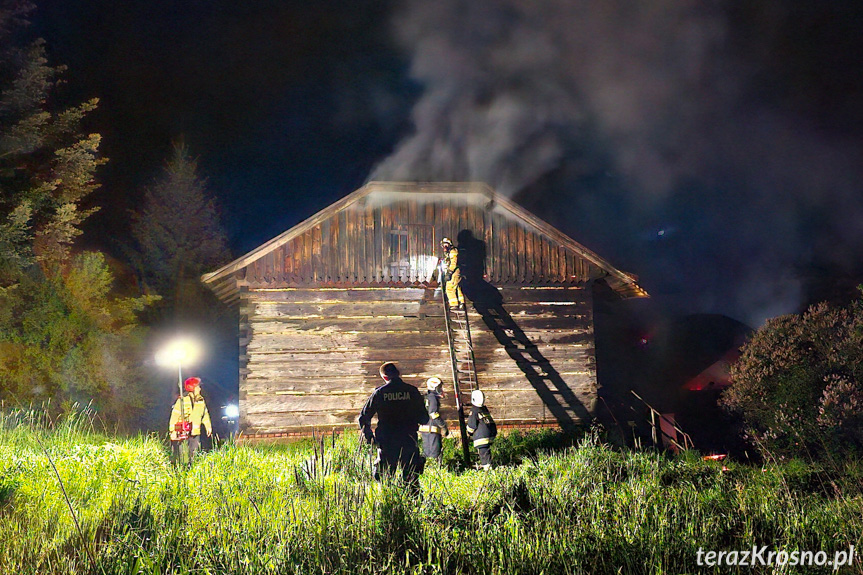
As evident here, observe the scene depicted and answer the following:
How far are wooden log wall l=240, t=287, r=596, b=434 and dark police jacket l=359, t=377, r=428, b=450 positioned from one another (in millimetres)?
4461

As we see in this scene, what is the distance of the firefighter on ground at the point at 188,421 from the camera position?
9.48 metres

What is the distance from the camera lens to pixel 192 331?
21.2 m

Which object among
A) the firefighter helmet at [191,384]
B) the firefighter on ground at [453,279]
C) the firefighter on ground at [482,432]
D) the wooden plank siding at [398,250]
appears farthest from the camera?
the wooden plank siding at [398,250]

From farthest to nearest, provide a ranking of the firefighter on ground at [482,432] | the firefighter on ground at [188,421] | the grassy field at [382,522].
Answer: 1. the firefighter on ground at [188,421]
2. the firefighter on ground at [482,432]
3. the grassy field at [382,522]

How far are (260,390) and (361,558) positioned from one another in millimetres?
8339

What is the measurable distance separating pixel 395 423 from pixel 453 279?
4943 millimetres

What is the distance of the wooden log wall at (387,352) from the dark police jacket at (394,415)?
Result: 446 cm

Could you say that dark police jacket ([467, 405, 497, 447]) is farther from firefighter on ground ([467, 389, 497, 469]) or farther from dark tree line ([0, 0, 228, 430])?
dark tree line ([0, 0, 228, 430])

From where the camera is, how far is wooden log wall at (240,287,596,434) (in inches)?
475

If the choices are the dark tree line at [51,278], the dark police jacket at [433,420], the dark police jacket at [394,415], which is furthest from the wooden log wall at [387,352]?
the dark tree line at [51,278]

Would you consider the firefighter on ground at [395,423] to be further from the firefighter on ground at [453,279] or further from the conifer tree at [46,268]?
the conifer tree at [46,268]

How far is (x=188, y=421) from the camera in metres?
9.92

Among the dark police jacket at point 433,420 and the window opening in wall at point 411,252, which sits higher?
the window opening in wall at point 411,252

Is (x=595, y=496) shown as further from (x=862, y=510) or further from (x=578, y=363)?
(x=578, y=363)
